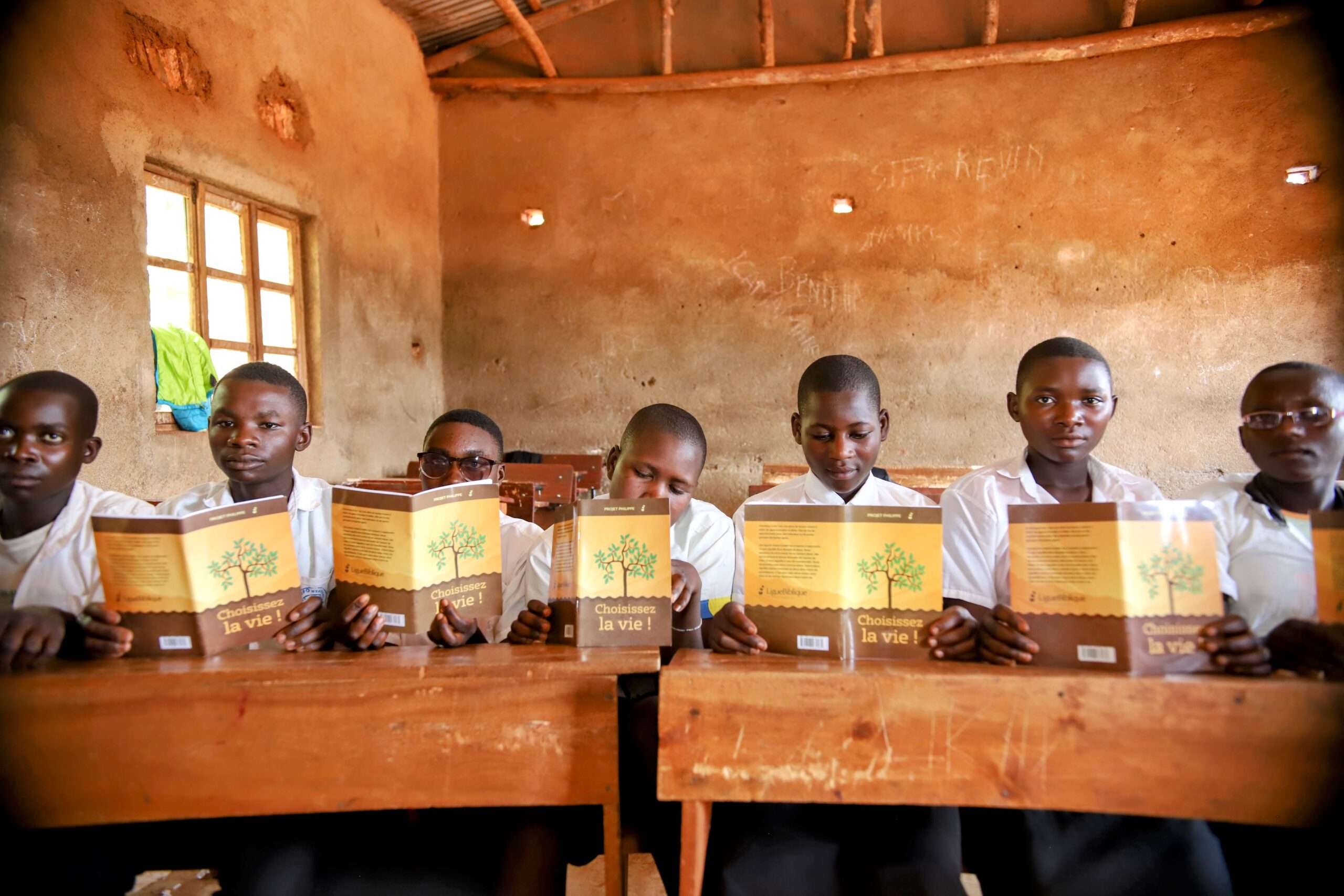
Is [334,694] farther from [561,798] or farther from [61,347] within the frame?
[61,347]

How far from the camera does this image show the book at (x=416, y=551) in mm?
1440

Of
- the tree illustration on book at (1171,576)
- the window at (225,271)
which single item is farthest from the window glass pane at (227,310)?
the tree illustration on book at (1171,576)

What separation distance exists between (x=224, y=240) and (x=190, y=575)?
13.5 ft

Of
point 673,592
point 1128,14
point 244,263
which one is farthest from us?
point 1128,14

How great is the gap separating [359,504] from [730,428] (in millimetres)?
5420

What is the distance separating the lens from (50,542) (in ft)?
5.94

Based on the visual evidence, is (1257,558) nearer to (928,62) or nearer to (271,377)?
(271,377)

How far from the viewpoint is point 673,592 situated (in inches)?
61.4

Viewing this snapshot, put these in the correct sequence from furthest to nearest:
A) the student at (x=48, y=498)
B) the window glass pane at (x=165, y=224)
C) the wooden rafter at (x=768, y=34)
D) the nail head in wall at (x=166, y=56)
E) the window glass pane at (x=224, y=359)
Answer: the wooden rafter at (x=768, y=34) < the window glass pane at (x=224, y=359) < the window glass pane at (x=165, y=224) < the nail head in wall at (x=166, y=56) < the student at (x=48, y=498)

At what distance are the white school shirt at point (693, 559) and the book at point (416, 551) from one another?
0.34 meters

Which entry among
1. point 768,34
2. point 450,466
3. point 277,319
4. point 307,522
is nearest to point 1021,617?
point 450,466

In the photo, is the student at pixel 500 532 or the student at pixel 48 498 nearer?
the student at pixel 500 532

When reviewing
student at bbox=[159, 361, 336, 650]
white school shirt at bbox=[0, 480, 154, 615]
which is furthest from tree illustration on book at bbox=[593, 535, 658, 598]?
white school shirt at bbox=[0, 480, 154, 615]

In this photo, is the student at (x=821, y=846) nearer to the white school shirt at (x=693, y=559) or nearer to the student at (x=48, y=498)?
the white school shirt at (x=693, y=559)
